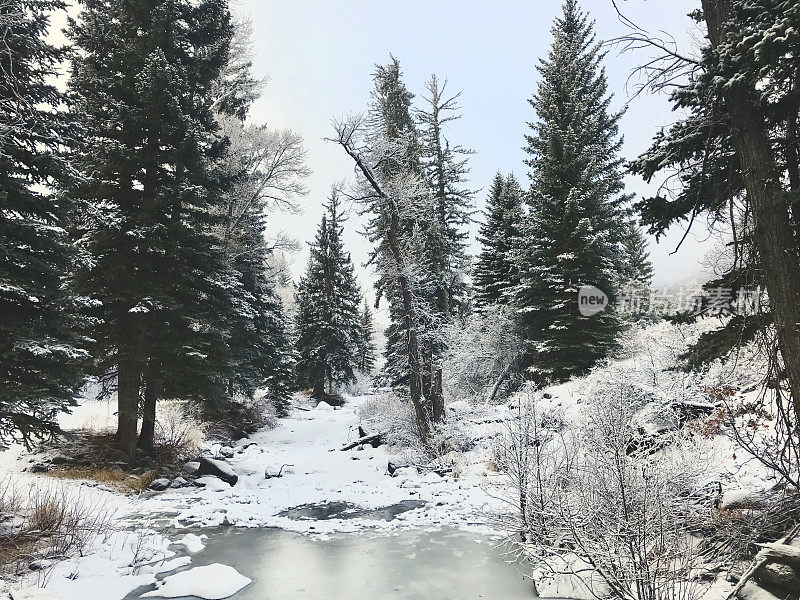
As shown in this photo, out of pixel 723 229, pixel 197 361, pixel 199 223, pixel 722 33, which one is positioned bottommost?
pixel 197 361

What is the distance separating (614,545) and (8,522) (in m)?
8.54

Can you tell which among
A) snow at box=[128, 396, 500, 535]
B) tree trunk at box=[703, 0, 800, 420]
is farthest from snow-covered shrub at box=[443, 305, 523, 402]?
tree trunk at box=[703, 0, 800, 420]

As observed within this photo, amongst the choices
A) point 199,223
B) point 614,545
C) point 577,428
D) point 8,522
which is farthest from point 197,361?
point 614,545

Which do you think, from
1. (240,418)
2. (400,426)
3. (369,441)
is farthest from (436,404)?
(240,418)

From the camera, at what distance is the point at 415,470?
12953 millimetres

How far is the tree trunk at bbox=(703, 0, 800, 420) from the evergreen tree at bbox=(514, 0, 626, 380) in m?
11.3

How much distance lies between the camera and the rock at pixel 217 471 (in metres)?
12.2

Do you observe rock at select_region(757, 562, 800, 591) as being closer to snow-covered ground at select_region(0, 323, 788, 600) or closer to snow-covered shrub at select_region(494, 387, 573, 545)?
→ snow-covered ground at select_region(0, 323, 788, 600)

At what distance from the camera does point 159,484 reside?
11.3 meters

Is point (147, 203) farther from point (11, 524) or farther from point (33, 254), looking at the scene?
point (11, 524)

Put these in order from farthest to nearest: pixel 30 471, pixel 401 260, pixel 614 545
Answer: pixel 401 260 < pixel 30 471 < pixel 614 545

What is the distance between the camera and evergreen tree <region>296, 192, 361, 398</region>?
32.5 meters

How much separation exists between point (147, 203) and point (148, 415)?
19.3ft

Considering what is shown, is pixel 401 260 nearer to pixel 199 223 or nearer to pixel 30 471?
pixel 199 223
